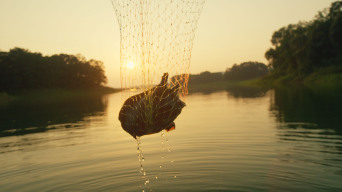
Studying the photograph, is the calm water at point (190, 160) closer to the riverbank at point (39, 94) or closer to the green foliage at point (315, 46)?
the green foliage at point (315, 46)

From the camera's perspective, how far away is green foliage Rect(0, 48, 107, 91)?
107 m

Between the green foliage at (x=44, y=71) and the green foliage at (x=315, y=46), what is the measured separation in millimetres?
82149

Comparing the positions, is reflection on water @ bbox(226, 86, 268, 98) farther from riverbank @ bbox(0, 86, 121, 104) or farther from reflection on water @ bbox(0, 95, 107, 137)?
riverbank @ bbox(0, 86, 121, 104)

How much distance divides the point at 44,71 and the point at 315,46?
9058cm

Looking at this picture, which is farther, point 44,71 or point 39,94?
point 44,71

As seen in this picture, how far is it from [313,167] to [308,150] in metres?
2.57


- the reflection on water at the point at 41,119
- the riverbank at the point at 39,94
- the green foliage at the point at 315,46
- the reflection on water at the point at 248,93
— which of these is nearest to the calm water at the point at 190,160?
the reflection on water at the point at 41,119

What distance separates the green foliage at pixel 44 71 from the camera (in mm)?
106625

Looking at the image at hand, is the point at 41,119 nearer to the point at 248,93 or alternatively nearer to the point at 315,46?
the point at 248,93

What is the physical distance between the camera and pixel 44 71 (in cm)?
12050

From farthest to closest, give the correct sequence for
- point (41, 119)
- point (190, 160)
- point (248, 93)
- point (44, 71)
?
1. point (44, 71)
2. point (248, 93)
3. point (41, 119)
4. point (190, 160)

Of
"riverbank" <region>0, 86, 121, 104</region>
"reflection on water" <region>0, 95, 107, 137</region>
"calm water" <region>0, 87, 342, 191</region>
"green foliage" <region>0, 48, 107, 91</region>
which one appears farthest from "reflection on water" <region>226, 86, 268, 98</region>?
"green foliage" <region>0, 48, 107, 91</region>

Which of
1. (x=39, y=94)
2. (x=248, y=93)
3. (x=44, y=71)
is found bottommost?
(x=248, y=93)

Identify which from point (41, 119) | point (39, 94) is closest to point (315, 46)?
point (41, 119)
